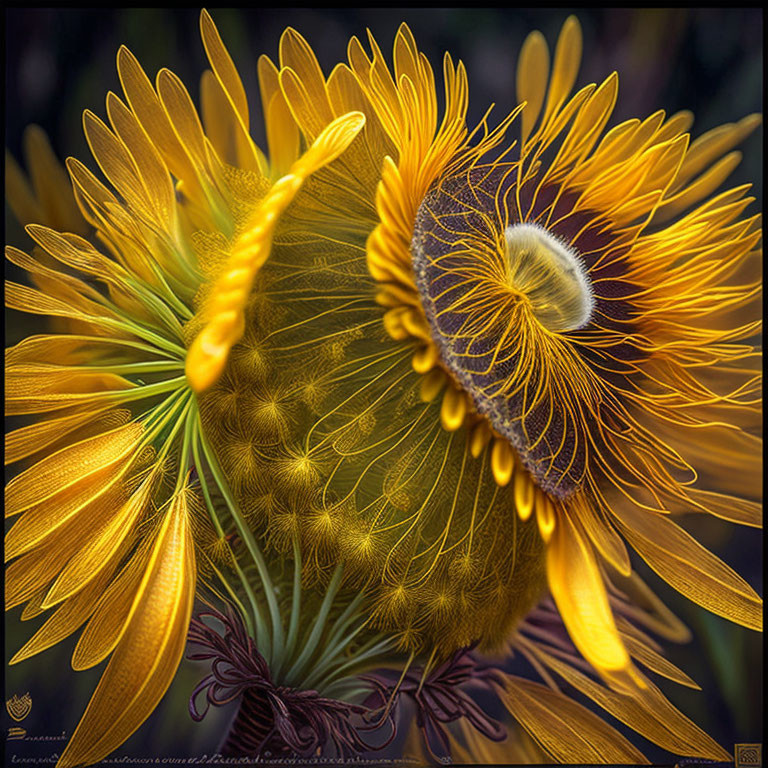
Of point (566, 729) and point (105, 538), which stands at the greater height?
point (105, 538)

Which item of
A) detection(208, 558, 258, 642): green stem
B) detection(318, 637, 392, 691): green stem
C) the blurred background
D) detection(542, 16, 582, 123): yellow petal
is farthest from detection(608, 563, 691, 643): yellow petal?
detection(542, 16, 582, 123): yellow petal

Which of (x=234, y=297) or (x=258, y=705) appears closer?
(x=234, y=297)

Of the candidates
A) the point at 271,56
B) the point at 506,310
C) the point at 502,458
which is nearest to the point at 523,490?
the point at 502,458

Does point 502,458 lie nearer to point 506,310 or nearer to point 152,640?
point 506,310

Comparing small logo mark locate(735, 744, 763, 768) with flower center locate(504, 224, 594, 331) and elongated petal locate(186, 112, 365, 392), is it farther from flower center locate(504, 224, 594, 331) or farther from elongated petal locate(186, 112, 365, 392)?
elongated petal locate(186, 112, 365, 392)

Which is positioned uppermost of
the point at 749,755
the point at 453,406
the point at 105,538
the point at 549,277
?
the point at 549,277

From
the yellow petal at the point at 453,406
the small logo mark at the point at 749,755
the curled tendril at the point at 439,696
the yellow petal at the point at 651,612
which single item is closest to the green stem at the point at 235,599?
the curled tendril at the point at 439,696

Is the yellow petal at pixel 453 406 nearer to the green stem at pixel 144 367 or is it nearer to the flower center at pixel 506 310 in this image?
the flower center at pixel 506 310

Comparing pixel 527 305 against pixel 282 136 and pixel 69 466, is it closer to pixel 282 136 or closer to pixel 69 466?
pixel 282 136
